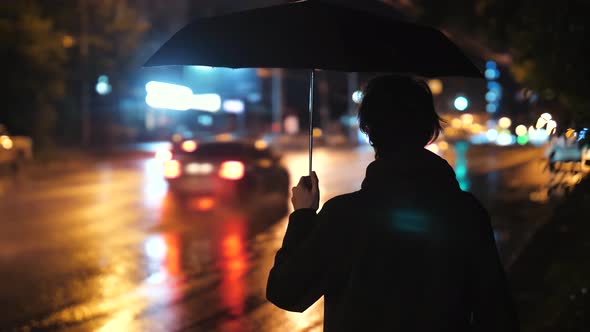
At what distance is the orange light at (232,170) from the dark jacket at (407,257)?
12.5 meters

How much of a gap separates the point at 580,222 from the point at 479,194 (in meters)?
12.2

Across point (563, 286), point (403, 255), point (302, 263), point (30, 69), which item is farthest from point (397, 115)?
point (30, 69)

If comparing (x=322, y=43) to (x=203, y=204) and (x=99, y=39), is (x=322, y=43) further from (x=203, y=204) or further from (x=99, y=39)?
(x=99, y=39)

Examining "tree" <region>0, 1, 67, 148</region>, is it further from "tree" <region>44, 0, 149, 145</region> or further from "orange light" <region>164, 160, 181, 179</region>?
"orange light" <region>164, 160, 181, 179</region>

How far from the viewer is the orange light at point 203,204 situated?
14477mm

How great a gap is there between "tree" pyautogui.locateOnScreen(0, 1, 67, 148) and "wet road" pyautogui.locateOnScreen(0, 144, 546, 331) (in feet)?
37.4

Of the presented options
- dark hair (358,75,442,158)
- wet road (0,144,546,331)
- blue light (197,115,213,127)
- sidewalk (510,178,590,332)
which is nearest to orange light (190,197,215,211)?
wet road (0,144,546,331)

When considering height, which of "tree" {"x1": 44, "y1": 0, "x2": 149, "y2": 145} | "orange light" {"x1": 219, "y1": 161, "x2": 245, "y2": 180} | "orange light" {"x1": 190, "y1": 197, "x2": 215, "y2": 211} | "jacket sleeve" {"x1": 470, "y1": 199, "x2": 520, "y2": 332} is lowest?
"orange light" {"x1": 190, "y1": 197, "x2": 215, "y2": 211}

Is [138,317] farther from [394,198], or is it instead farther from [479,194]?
[479,194]

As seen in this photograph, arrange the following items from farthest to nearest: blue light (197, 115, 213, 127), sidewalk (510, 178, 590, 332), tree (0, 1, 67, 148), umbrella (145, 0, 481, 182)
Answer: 1. blue light (197, 115, 213, 127)
2. tree (0, 1, 67, 148)
3. sidewalk (510, 178, 590, 332)
4. umbrella (145, 0, 481, 182)

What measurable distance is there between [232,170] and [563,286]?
390 inches

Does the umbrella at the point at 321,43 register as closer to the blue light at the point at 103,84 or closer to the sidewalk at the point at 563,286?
the sidewalk at the point at 563,286

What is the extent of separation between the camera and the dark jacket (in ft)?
6.69

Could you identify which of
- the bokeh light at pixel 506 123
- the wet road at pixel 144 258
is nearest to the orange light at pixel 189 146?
the wet road at pixel 144 258
